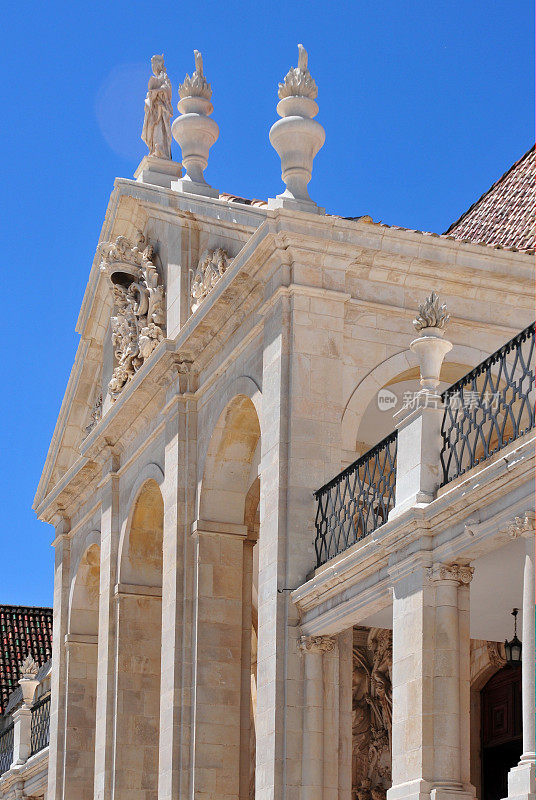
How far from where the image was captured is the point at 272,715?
14875 millimetres

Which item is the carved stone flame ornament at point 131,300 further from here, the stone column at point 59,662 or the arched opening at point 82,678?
the stone column at point 59,662

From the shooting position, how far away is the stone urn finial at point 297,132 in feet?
53.2

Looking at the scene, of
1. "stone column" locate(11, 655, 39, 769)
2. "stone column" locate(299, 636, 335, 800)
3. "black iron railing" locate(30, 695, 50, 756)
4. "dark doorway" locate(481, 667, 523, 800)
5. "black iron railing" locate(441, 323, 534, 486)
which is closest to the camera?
"black iron railing" locate(441, 323, 534, 486)

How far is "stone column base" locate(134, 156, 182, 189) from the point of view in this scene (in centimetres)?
2056

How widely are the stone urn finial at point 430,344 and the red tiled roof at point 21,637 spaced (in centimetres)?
2503

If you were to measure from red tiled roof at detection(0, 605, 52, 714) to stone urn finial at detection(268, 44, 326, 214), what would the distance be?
22.7 meters

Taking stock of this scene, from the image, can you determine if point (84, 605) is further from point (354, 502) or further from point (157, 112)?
point (354, 502)

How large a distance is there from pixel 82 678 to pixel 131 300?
6143 mm

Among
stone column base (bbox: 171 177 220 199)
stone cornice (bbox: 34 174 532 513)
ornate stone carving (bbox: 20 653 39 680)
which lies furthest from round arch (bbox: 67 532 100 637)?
stone column base (bbox: 171 177 220 199)

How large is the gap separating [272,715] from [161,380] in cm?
552

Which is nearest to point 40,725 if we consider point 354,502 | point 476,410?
point 354,502

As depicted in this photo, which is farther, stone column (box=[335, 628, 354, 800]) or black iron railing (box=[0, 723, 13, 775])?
black iron railing (box=[0, 723, 13, 775])

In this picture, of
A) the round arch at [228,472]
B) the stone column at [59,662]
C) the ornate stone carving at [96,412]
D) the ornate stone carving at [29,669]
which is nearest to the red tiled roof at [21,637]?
the ornate stone carving at [29,669]

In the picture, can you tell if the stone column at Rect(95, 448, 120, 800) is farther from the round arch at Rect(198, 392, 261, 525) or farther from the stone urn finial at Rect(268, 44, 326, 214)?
the stone urn finial at Rect(268, 44, 326, 214)
